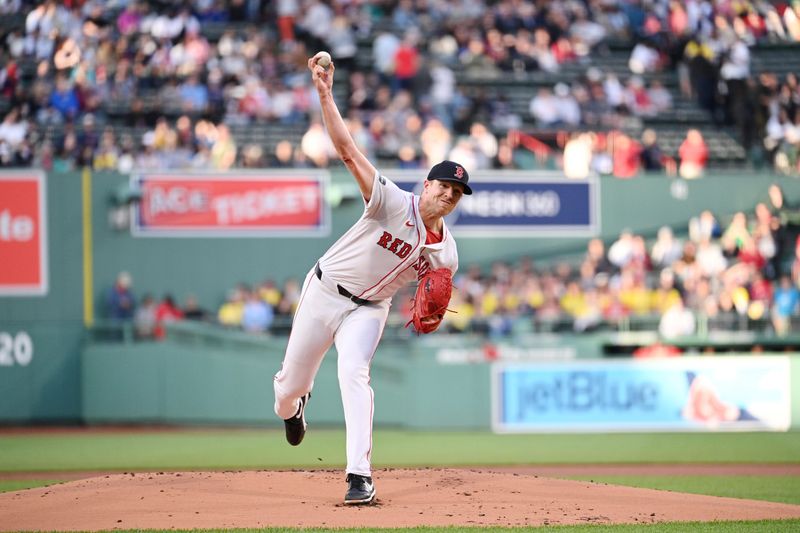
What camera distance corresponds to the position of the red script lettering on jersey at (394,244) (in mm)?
7434

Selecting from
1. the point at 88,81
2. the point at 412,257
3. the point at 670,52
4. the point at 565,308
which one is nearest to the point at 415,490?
the point at 412,257

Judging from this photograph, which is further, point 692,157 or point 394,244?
point 692,157

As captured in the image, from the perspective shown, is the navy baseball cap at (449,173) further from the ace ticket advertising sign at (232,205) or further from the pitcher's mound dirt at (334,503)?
the ace ticket advertising sign at (232,205)

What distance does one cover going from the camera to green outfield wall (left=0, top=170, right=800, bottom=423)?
1830 cm

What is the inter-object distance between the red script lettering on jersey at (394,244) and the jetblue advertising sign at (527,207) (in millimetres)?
12361

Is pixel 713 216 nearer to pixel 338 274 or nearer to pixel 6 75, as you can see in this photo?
pixel 6 75

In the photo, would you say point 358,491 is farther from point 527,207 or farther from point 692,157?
point 692,157

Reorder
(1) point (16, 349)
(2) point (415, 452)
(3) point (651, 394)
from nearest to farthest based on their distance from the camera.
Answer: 1. (2) point (415, 452)
2. (3) point (651, 394)
3. (1) point (16, 349)

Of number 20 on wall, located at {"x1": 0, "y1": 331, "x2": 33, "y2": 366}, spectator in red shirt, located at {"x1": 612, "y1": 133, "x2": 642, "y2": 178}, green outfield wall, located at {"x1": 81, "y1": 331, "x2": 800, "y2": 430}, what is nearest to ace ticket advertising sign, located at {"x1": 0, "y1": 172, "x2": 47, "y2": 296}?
number 20 on wall, located at {"x1": 0, "y1": 331, "x2": 33, "y2": 366}

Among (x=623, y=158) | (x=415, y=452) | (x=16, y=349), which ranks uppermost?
(x=623, y=158)

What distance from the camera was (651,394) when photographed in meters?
16.5

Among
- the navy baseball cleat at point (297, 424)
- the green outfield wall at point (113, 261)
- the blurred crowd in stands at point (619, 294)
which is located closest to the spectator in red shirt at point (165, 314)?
the blurred crowd in stands at point (619, 294)

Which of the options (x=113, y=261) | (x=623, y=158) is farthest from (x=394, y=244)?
(x=623, y=158)

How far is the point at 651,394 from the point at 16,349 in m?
9.51
